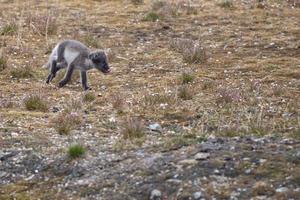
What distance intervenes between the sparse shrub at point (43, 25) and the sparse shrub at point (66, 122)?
6.83m

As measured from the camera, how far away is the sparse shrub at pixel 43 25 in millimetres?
17984

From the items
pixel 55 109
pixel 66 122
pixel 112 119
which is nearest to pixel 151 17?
pixel 55 109

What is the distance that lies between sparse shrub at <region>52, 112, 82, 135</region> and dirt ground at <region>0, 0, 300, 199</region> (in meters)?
0.02

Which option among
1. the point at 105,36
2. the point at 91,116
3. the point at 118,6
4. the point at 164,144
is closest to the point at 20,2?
the point at 118,6

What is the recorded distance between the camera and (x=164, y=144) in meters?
9.33

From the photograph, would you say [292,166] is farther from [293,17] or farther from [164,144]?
[293,17]

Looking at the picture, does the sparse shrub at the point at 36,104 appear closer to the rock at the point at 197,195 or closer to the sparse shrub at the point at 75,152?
the sparse shrub at the point at 75,152

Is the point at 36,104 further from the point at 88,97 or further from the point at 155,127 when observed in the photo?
the point at 155,127

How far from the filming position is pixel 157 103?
12.3m

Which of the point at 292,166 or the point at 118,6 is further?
the point at 118,6

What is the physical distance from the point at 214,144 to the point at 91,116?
3.29 metres

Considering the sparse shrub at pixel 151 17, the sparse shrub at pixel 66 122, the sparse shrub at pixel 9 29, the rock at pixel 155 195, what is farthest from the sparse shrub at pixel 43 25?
the rock at pixel 155 195

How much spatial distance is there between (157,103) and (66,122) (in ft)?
6.87

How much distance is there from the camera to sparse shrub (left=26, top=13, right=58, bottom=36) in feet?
59.0
